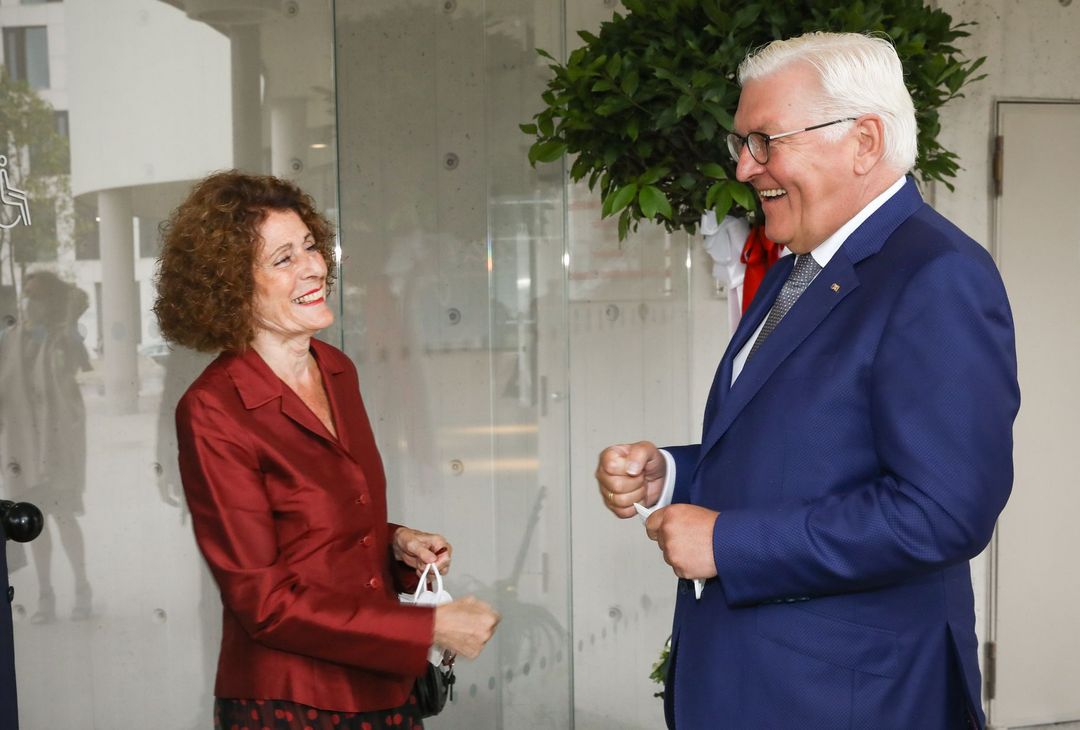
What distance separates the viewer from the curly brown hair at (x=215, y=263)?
1.94 metres

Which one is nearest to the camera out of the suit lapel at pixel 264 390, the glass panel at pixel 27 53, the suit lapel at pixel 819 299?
the suit lapel at pixel 819 299

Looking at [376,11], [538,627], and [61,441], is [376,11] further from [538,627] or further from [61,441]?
[538,627]

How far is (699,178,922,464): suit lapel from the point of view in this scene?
4.96ft

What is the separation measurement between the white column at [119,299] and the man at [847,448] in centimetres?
236

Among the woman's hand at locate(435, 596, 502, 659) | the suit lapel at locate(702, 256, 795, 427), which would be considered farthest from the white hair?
the woman's hand at locate(435, 596, 502, 659)

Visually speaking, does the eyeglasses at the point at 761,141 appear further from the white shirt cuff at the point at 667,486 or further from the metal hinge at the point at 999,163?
the metal hinge at the point at 999,163

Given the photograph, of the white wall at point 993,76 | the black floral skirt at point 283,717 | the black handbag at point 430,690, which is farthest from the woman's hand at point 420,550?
the white wall at point 993,76

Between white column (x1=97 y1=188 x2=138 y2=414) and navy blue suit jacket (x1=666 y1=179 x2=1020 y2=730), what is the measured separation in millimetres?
2380

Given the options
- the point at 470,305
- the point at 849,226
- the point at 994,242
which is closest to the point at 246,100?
the point at 470,305

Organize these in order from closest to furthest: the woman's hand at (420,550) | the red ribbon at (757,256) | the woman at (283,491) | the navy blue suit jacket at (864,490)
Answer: the navy blue suit jacket at (864,490) → the woman at (283,491) → the woman's hand at (420,550) → the red ribbon at (757,256)

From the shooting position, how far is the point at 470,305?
3.47 metres

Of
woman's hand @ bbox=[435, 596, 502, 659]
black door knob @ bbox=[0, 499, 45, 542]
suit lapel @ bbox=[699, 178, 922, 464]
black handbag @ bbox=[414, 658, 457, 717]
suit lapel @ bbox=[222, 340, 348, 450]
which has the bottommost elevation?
black handbag @ bbox=[414, 658, 457, 717]

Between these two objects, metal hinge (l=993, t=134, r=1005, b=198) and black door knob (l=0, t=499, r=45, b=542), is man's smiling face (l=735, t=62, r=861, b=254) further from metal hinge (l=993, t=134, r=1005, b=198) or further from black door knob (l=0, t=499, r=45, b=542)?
metal hinge (l=993, t=134, r=1005, b=198)

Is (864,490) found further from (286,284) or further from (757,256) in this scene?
(757,256)
